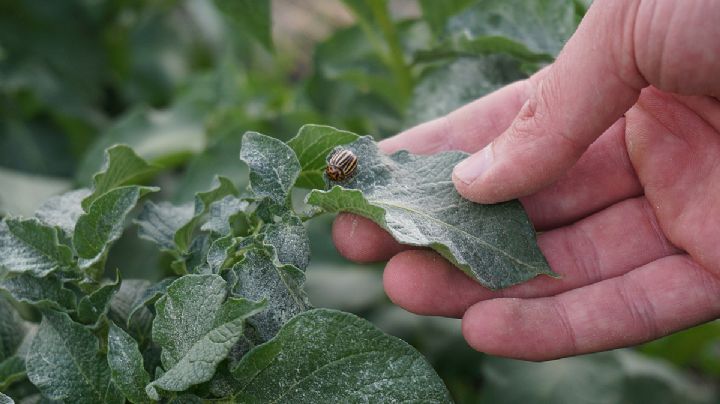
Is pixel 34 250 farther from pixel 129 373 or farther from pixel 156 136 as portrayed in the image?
pixel 156 136

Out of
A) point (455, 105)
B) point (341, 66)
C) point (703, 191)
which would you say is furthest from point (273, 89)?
point (703, 191)

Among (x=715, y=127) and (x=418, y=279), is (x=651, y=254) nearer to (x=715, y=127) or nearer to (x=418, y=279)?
(x=715, y=127)

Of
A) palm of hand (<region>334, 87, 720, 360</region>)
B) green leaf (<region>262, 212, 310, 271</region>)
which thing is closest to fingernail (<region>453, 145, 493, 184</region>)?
palm of hand (<region>334, 87, 720, 360</region>)

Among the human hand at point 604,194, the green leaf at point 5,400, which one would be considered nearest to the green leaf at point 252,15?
the human hand at point 604,194

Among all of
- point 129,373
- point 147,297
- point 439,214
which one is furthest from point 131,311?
point 439,214

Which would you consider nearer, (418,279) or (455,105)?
(418,279)
